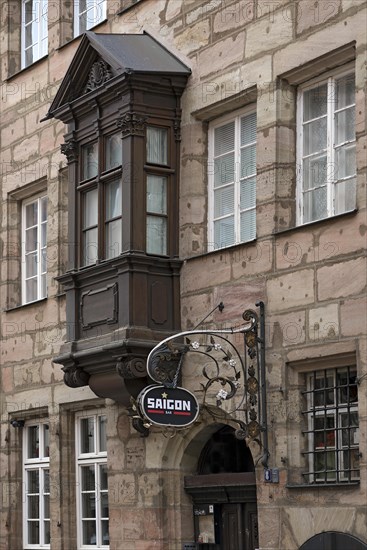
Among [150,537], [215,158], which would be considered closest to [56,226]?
[215,158]

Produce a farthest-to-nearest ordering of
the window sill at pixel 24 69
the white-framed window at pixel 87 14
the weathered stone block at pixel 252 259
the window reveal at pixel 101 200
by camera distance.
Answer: the window sill at pixel 24 69
the white-framed window at pixel 87 14
the window reveal at pixel 101 200
the weathered stone block at pixel 252 259

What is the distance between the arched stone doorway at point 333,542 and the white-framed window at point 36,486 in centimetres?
566

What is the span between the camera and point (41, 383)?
18.8 m

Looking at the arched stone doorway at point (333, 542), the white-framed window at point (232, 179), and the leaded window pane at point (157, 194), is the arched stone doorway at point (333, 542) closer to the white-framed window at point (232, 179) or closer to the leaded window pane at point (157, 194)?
the white-framed window at point (232, 179)

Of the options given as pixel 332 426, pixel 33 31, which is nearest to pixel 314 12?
pixel 332 426

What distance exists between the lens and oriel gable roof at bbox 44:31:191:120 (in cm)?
1623

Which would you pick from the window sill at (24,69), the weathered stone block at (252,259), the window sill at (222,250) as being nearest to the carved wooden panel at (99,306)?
the window sill at (222,250)

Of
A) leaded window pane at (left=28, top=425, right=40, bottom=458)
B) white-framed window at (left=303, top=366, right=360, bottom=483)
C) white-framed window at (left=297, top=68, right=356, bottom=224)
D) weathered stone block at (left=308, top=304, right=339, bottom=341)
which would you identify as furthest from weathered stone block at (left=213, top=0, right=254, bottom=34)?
leaded window pane at (left=28, top=425, right=40, bottom=458)

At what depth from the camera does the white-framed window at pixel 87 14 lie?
18594 millimetres

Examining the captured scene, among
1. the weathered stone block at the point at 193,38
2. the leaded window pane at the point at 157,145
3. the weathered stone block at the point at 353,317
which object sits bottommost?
the weathered stone block at the point at 353,317

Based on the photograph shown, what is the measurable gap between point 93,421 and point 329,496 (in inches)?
192

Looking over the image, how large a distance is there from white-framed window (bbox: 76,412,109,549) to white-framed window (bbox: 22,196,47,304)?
2.04 m

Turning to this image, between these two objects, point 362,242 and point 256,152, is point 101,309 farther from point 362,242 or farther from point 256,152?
point 362,242

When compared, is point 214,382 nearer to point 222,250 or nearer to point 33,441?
point 222,250
